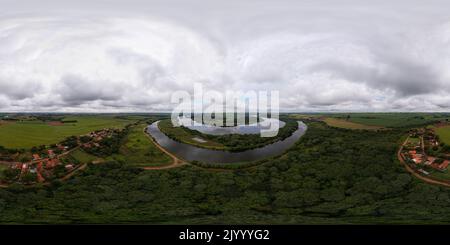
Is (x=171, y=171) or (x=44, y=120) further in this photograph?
(x=44, y=120)

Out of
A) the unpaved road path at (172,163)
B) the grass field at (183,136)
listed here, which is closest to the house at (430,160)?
the grass field at (183,136)

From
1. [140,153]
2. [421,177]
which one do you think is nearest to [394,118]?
[421,177]

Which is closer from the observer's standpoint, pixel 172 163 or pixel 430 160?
pixel 430 160

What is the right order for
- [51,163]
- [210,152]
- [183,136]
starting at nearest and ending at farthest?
[51,163] → [210,152] → [183,136]

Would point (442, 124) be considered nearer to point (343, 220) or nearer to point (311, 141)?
point (311, 141)

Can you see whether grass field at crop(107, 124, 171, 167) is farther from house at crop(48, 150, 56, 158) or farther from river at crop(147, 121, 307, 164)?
house at crop(48, 150, 56, 158)

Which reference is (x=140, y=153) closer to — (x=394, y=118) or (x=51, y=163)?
(x=51, y=163)

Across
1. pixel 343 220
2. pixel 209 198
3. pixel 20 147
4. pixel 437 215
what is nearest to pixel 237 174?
pixel 209 198
